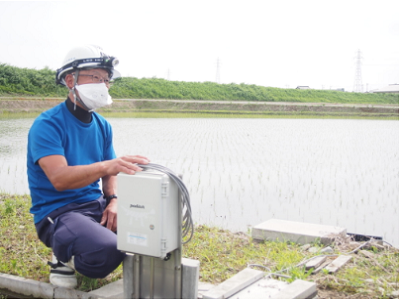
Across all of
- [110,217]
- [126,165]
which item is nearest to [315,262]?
[110,217]

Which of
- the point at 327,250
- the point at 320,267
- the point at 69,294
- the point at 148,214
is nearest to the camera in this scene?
the point at 148,214

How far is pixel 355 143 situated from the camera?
1280 centimetres

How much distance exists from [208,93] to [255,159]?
26.6m

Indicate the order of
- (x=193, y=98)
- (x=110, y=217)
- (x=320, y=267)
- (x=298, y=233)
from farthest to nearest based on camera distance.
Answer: (x=193, y=98) → (x=298, y=233) → (x=320, y=267) → (x=110, y=217)

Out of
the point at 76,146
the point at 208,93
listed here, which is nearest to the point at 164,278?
the point at 76,146

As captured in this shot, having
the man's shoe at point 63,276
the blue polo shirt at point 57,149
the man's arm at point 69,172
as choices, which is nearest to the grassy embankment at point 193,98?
the blue polo shirt at point 57,149

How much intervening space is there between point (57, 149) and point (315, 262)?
183 cm

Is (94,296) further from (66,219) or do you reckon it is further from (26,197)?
(26,197)

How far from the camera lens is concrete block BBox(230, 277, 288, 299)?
256cm

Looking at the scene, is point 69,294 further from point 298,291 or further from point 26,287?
point 298,291

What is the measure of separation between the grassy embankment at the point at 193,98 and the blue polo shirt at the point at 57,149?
53.1ft

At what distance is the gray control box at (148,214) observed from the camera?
233cm

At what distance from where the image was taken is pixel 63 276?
9.21ft

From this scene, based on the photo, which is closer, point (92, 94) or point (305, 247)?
point (92, 94)
